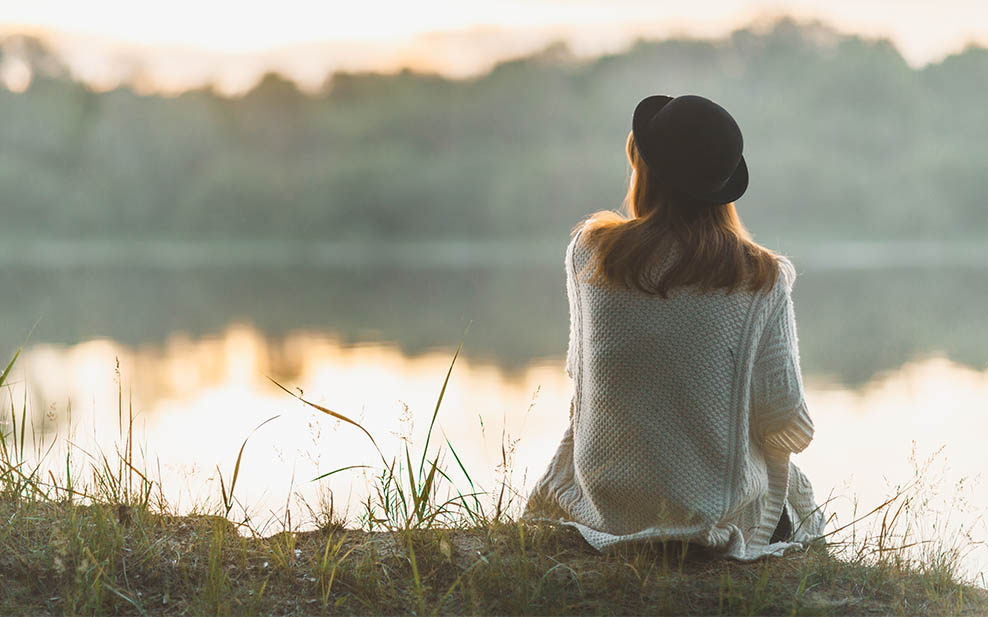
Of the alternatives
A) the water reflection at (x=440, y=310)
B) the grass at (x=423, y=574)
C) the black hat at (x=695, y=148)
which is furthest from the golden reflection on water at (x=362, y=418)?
the black hat at (x=695, y=148)

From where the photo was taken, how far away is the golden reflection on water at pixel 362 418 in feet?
11.0

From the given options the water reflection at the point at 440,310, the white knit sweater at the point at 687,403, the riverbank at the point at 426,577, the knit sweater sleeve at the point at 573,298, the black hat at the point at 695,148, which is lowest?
the riverbank at the point at 426,577

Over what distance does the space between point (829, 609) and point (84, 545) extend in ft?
4.77

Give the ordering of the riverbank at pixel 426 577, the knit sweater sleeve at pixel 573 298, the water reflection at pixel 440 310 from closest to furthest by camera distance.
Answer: the riverbank at pixel 426 577
the knit sweater sleeve at pixel 573 298
the water reflection at pixel 440 310

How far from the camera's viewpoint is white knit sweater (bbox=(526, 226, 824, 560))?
1.87 m

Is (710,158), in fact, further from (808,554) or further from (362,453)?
(362,453)

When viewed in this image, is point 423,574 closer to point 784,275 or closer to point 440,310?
point 784,275

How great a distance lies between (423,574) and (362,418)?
575 millimetres

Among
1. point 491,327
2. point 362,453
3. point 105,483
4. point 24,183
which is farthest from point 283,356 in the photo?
point 24,183

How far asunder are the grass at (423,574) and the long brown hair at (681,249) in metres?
0.51

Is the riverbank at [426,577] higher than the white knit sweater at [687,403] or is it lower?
lower

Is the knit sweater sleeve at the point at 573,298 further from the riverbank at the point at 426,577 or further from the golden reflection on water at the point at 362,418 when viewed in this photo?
the golden reflection on water at the point at 362,418

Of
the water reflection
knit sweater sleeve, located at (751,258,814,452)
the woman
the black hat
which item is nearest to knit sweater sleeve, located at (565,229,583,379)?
the woman

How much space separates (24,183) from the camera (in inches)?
1096
